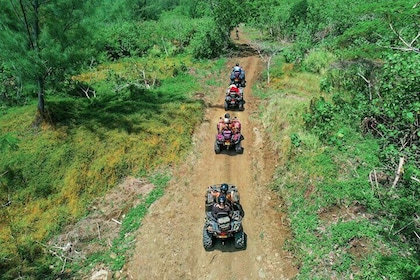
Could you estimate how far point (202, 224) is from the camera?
38.7 ft

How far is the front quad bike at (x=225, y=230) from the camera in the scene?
10.1 meters

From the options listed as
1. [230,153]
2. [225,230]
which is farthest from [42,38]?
[225,230]

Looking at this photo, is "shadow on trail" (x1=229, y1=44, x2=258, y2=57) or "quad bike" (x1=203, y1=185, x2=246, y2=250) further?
"shadow on trail" (x1=229, y1=44, x2=258, y2=57)

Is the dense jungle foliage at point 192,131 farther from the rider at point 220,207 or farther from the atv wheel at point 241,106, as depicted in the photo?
the rider at point 220,207

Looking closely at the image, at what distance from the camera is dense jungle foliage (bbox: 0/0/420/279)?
998cm

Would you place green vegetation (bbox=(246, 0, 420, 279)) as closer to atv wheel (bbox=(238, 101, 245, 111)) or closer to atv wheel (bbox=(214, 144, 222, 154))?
atv wheel (bbox=(238, 101, 245, 111))

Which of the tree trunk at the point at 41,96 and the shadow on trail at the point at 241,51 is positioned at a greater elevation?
the tree trunk at the point at 41,96

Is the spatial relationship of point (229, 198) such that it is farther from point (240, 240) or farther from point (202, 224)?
point (240, 240)

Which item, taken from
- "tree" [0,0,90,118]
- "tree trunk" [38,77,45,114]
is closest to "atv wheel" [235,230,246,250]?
"tree" [0,0,90,118]

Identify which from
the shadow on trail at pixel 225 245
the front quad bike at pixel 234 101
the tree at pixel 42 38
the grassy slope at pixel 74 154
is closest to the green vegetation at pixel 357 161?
the front quad bike at pixel 234 101

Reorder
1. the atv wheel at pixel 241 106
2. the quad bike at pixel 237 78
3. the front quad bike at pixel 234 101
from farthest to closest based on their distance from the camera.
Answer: the quad bike at pixel 237 78 < the atv wheel at pixel 241 106 < the front quad bike at pixel 234 101

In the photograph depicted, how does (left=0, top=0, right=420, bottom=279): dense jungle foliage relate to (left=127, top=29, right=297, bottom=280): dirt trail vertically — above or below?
above

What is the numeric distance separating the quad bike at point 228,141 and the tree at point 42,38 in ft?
25.4

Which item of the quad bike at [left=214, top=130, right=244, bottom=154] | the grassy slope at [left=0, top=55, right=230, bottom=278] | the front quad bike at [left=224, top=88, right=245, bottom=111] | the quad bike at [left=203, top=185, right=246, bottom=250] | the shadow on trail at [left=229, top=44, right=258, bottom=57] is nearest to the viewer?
the quad bike at [left=203, top=185, right=246, bottom=250]
